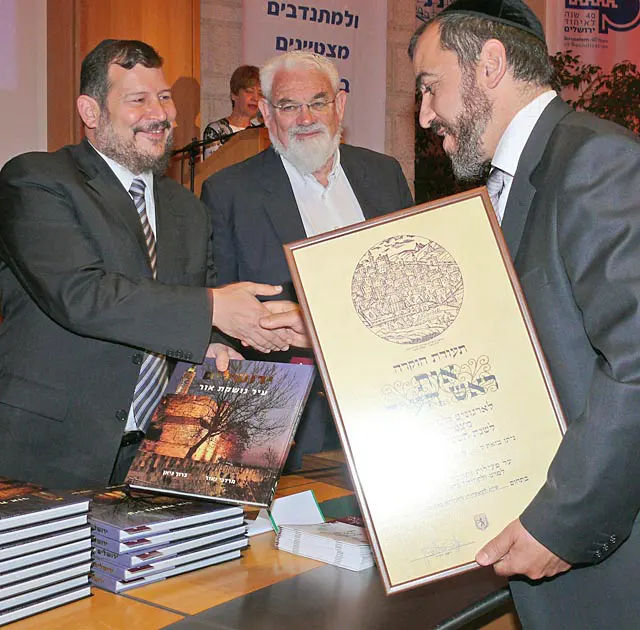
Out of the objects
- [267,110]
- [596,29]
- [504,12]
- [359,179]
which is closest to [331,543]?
[504,12]

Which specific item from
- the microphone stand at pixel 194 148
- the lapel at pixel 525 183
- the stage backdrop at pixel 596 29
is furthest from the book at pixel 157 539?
the stage backdrop at pixel 596 29

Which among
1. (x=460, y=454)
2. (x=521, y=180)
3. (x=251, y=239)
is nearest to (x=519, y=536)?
(x=460, y=454)

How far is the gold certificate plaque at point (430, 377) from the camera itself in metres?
1.40

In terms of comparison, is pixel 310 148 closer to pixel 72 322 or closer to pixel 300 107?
pixel 300 107

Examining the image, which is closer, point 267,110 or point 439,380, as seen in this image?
point 439,380

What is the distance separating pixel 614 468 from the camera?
1.29 m

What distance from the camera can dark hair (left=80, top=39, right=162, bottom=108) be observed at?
8.70ft

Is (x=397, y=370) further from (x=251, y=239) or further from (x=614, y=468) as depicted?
(x=251, y=239)

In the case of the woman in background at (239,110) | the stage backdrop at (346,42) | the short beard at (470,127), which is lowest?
the short beard at (470,127)

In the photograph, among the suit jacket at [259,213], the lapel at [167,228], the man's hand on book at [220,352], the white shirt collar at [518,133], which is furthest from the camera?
the suit jacket at [259,213]

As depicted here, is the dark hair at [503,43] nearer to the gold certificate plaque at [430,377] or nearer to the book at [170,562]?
the gold certificate plaque at [430,377]

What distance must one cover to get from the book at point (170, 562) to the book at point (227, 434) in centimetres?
12

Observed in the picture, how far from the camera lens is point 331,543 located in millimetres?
1808

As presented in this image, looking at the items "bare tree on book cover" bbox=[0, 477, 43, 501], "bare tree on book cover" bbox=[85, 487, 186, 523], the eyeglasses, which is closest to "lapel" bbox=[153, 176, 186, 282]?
the eyeglasses
